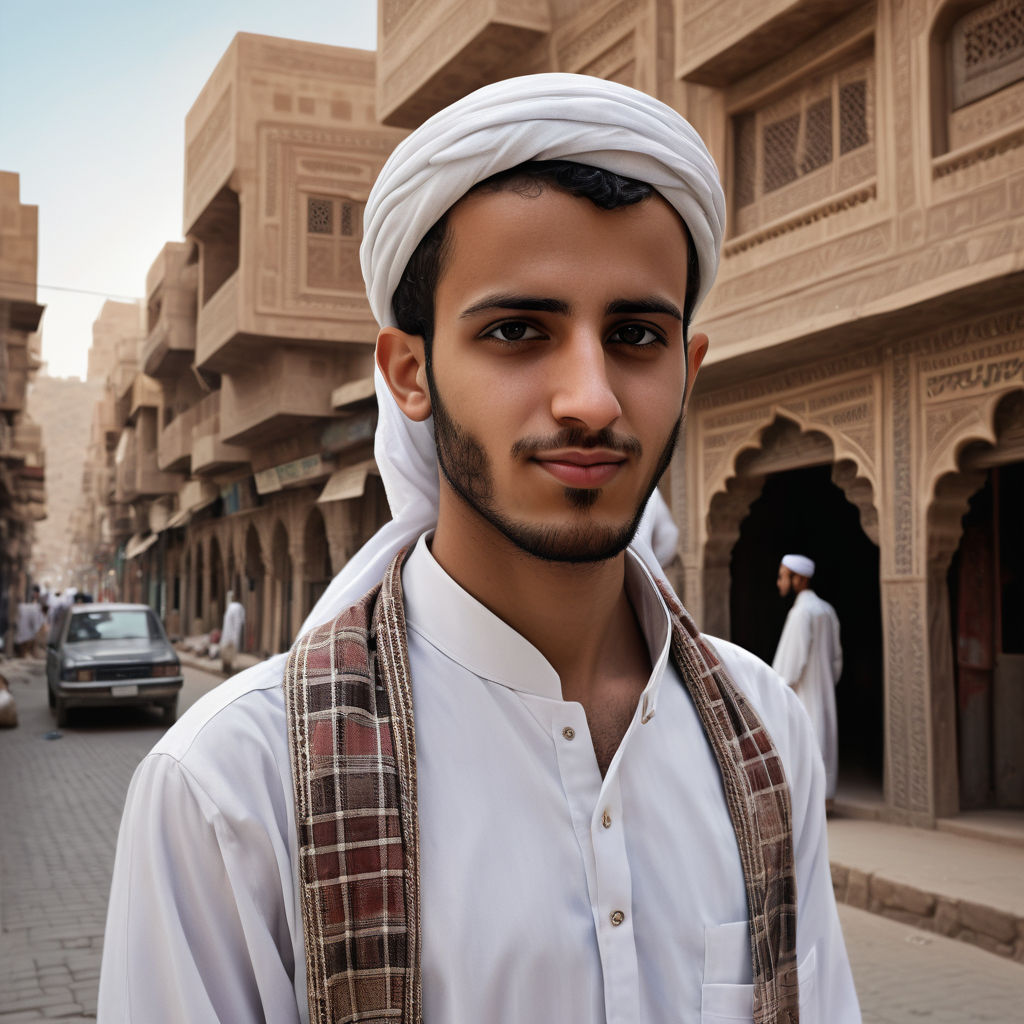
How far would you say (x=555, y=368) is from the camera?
113 cm

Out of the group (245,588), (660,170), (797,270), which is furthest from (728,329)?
(245,588)

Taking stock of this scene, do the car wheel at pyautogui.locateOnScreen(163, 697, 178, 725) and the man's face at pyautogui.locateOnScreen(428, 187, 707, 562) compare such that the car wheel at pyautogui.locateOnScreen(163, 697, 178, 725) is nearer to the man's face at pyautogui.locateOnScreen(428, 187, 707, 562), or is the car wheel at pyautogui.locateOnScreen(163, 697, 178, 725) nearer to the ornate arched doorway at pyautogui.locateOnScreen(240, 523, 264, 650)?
the ornate arched doorway at pyautogui.locateOnScreen(240, 523, 264, 650)

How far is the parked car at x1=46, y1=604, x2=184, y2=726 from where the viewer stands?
11906 mm

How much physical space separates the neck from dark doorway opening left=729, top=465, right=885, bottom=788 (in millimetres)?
9621

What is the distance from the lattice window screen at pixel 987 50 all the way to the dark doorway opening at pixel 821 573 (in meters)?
4.42

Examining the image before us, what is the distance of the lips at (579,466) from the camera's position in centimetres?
111

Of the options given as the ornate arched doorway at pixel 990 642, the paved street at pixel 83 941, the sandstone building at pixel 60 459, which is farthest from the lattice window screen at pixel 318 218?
the sandstone building at pixel 60 459

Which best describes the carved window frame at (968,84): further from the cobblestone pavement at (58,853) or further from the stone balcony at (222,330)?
the stone balcony at (222,330)

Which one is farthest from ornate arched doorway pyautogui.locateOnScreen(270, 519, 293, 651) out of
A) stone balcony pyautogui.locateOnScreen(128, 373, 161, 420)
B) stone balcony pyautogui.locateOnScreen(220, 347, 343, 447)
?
stone balcony pyautogui.locateOnScreen(128, 373, 161, 420)

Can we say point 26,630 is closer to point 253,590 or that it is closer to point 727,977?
point 253,590

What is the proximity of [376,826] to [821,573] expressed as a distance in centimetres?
1076

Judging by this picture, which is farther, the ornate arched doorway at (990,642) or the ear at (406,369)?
the ornate arched doorway at (990,642)

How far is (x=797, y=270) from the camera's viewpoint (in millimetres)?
Answer: 7848

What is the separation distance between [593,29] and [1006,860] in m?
7.59
